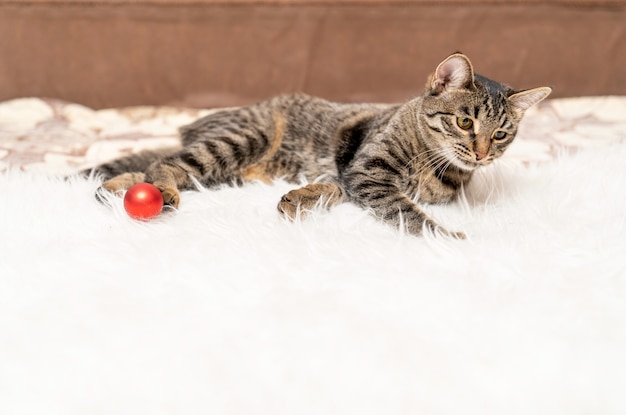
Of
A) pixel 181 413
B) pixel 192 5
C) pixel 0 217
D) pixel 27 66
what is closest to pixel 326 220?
pixel 181 413

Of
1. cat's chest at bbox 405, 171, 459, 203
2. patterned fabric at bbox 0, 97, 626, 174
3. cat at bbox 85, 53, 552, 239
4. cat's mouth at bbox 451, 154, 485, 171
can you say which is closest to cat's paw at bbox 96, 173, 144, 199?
cat at bbox 85, 53, 552, 239

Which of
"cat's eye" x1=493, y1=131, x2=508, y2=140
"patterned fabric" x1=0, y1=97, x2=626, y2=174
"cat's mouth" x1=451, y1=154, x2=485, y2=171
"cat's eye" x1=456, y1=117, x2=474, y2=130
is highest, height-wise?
"cat's eye" x1=456, y1=117, x2=474, y2=130

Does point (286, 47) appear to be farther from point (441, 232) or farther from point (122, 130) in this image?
point (441, 232)

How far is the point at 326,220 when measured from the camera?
1.18 meters

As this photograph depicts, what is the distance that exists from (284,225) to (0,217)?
63 centimetres

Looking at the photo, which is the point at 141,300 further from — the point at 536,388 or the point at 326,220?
the point at 536,388

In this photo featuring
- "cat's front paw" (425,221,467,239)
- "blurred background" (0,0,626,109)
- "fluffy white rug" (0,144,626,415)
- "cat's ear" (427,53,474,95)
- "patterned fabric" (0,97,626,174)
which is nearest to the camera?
"fluffy white rug" (0,144,626,415)

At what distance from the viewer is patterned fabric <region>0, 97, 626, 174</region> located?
1711mm

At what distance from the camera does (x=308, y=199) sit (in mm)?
1240

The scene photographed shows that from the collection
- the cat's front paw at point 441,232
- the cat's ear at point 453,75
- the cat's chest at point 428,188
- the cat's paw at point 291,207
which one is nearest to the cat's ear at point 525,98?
the cat's ear at point 453,75

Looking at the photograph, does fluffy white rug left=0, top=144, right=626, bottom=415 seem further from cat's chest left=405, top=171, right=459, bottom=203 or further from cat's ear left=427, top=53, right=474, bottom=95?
cat's ear left=427, top=53, right=474, bottom=95

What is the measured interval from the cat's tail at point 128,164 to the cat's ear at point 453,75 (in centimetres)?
82

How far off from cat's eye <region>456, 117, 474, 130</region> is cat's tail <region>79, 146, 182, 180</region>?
0.86m

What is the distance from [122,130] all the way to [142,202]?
990 mm
